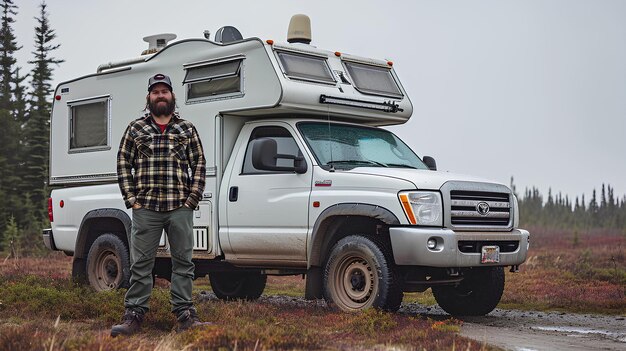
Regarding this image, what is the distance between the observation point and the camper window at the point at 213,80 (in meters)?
11.1

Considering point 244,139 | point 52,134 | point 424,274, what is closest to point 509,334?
point 424,274

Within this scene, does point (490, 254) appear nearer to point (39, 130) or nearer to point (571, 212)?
point (39, 130)

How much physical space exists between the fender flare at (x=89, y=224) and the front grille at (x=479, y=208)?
4502 mm

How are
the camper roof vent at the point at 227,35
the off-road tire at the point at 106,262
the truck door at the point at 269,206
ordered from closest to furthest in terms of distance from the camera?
the truck door at the point at 269,206 < the camper roof vent at the point at 227,35 < the off-road tire at the point at 106,262

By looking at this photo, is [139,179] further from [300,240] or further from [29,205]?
[29,205]

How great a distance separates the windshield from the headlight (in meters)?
1.11

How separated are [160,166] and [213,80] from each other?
3.29 metres

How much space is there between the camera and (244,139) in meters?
11.2

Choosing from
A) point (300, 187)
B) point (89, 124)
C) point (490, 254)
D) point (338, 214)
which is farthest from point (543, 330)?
point (89, 124)

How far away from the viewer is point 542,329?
10.1 meters

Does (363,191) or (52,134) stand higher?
(52,134)

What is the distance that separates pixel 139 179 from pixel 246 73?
9.80 feet

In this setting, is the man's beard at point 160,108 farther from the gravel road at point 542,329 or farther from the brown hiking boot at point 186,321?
the gravel road at point 542,329

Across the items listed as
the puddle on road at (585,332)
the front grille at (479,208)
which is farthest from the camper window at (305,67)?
the puddle on road at (585,332)
